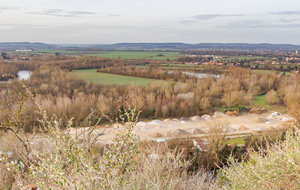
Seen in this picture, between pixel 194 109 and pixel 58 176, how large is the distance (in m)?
19.3

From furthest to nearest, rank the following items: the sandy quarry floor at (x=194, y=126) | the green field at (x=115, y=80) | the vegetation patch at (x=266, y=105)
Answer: the green field at (x=115, y=80)
the vegetation patch at (x=266, y=105)
the sandy quarry floor at (x=194, y=126)

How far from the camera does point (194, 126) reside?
1709 cm

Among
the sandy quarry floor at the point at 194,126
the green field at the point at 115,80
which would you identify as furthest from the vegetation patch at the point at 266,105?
the green field at the point at 115,80

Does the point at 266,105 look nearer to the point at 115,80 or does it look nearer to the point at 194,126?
the point at 194,126

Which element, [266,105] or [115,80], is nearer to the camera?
[266,105]

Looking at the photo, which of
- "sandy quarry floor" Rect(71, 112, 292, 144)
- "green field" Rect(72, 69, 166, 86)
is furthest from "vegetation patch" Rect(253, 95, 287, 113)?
"green field" Rect(72, 69, 166, 86)

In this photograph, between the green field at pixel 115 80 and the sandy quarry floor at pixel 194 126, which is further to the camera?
the green field at pixel 115 80

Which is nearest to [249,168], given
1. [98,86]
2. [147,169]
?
[147,169]

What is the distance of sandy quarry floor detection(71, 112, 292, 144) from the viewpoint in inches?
568

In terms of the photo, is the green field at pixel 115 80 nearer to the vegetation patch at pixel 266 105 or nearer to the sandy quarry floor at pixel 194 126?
the vegetation patch at pixel 266 105

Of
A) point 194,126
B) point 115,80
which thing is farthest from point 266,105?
point 115,80

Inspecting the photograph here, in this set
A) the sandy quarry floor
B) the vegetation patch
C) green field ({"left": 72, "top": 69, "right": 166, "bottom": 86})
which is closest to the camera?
the sandy quarry floor

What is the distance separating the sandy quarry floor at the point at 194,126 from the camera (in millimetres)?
14422

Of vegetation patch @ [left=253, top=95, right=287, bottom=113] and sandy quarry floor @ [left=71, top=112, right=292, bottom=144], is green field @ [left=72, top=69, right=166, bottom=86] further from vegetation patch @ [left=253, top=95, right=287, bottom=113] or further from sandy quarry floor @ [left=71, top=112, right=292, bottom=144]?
sandy quarry floor @ [left=71, top=112, right=292, bottom=144]
